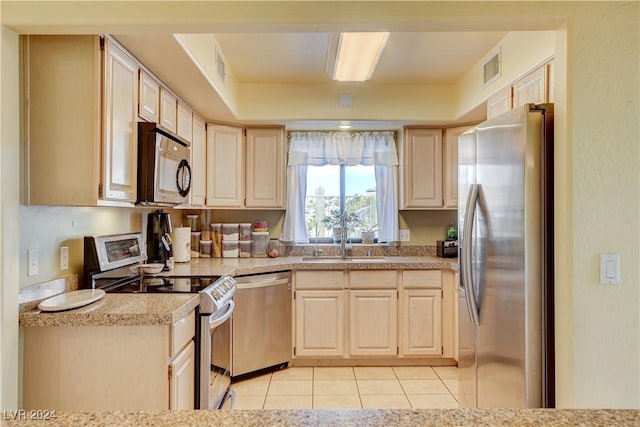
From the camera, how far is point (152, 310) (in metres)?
1.61

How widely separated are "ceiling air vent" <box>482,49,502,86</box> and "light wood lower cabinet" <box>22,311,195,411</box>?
2588mm

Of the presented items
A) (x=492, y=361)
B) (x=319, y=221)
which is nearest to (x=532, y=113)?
(x=492, y=361)

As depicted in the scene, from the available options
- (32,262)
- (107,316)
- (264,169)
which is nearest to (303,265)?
(264,169)

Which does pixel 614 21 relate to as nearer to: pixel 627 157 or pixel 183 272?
pixel 627 157

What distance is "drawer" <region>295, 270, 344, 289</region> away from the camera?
10.4ft

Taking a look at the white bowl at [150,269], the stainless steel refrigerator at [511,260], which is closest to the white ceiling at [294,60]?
the stainless steel refrigerator at [511,260]

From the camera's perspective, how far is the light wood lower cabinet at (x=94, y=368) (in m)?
1.57

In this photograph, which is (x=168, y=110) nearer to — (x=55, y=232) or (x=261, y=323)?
(x=55, y=232)

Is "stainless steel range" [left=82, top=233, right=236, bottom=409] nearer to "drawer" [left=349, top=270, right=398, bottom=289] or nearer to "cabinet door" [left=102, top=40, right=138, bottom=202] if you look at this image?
"cabinet door" [left=102, top=40, right=138, bottom=202]

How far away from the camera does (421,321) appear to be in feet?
10.5

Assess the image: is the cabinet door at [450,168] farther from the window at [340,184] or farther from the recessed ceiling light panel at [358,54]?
the recessed ceiling light panel at [358,54]

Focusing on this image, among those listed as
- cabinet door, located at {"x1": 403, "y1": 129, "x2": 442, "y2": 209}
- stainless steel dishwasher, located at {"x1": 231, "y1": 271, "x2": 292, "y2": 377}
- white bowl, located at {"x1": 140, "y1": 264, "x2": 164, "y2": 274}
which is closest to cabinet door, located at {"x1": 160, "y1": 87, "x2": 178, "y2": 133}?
white bowl, located at {"x1": 140, "y1": 264, "x2": 164, "y2": 274}

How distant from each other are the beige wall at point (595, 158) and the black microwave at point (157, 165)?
0.64 metres

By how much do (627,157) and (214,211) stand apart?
3.22m
